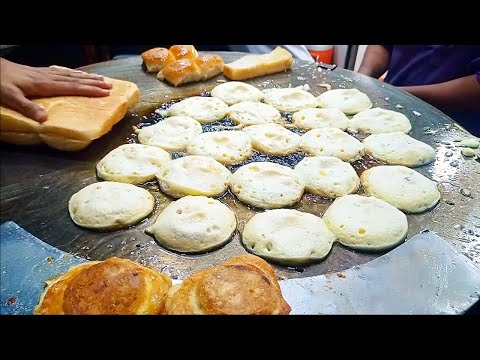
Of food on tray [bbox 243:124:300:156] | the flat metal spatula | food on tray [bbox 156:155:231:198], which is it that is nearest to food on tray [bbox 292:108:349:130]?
food on tray [bbox 243:124:300:156]

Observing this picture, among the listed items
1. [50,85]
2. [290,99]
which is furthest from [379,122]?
[50,85]

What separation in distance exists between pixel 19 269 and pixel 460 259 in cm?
145

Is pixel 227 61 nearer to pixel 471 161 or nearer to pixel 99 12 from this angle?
pixel 471 161

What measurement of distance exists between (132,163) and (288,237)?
1005mm

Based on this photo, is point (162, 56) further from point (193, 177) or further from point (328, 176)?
point (328, 176)

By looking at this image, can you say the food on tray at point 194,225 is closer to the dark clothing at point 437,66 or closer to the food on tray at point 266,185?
the food on tray at point 266,185

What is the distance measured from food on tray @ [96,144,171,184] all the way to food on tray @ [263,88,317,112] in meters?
1.03

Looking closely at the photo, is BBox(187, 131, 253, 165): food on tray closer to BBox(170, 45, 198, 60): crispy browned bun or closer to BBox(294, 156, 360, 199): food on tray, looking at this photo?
BBox(294, 156, 360, 199): food on tray

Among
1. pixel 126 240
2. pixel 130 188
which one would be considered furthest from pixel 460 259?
pixel 130 188

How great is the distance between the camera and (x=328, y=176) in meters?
2.28

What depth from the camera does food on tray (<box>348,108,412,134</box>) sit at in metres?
2.79

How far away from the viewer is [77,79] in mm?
2414
